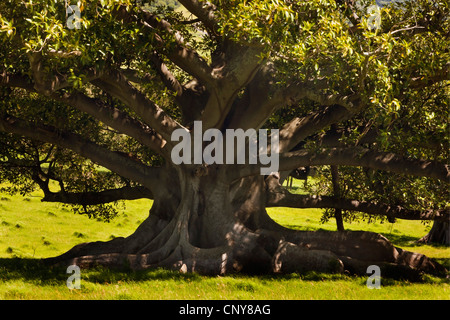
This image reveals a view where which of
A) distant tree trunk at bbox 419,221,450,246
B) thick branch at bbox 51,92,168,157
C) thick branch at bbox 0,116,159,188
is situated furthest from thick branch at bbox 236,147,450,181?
distant tree trunk at bbox 419,221,450,246

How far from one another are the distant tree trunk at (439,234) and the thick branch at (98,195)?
54.0ft

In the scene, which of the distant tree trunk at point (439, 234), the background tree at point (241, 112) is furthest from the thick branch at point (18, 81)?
the distant tree trunk at point (439, 234)

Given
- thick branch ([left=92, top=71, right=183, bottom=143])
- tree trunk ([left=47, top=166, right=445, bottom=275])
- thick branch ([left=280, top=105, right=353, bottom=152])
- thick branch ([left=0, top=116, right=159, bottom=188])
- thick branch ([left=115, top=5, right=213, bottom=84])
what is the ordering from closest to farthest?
thick branch ([left=115, top=5, right=213, bottom=84]) → thick branch ([left=92, top=71, right=183, bottom=143]) → tree trunk ([left=47, top=166, right=445, bottom=275]) → thick branch ([left=280, top=105, right=353, bottom=152]) → thick branch ([left=0, top=116, right=159, bottom=188])

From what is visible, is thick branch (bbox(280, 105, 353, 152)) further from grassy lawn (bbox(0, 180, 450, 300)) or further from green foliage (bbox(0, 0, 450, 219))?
grassy lawn (bbox(0, 180, 450, 300))

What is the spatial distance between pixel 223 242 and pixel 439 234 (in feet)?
54.3

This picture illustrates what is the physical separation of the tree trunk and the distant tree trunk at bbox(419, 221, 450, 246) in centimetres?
1101

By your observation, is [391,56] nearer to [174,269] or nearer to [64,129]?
[174,269]

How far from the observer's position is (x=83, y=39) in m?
13.8

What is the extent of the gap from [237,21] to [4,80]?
826cm

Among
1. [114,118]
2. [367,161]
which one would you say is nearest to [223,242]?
[367,161]

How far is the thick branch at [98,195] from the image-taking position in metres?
22.2

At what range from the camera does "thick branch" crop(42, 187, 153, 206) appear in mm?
22172

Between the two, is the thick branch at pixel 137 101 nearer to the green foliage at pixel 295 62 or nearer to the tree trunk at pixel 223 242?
the green foliage at pixel 295 62
